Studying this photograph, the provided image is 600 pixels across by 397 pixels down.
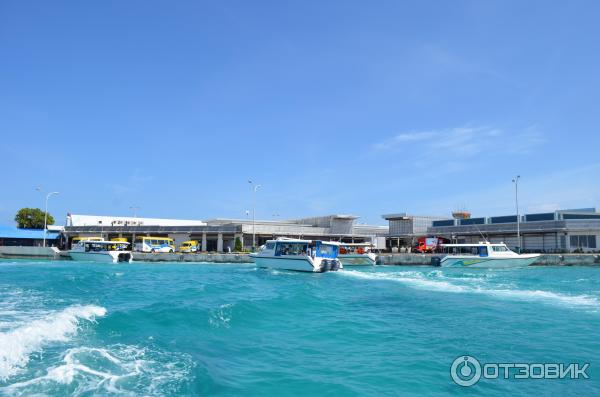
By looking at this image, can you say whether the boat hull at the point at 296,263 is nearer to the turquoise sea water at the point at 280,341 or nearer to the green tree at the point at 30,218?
the turquoise sea water at the point at 280,341

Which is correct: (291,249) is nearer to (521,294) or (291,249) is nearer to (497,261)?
(497,261)

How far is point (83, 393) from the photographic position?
23.1 ft

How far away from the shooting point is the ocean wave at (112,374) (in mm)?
7223

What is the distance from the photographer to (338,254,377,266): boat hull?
44.4 meters

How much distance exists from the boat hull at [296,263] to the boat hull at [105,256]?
18.6m

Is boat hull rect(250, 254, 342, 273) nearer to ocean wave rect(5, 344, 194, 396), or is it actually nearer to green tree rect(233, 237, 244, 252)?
green tree rect(233, 237, 244, 252)

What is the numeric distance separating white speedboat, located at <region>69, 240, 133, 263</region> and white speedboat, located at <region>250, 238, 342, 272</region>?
17.6 meters

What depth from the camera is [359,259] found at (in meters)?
44.6

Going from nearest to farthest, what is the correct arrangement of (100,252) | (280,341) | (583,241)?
(280,341), (100,252), (583,241)

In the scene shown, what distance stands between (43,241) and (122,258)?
2453cm

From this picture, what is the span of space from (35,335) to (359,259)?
36.5m

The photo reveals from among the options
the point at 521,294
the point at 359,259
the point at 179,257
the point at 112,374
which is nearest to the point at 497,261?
the point at 359,259

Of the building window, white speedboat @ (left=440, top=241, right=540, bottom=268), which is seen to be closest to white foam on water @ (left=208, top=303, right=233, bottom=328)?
white speedboat @ (left=440, top=241, right=540, bottom=268)

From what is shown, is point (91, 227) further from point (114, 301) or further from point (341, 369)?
point (341, 369)
